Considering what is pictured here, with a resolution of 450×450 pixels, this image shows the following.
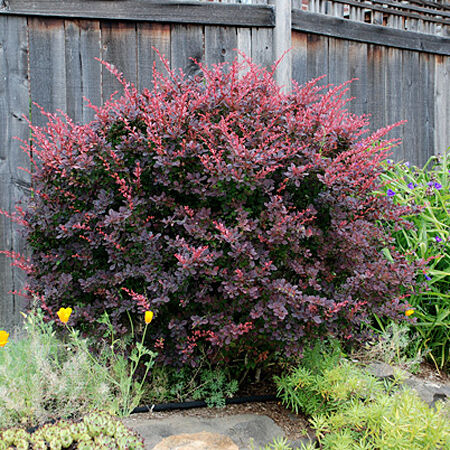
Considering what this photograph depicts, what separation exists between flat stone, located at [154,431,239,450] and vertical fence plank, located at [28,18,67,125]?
2.48 m

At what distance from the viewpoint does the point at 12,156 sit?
3.61 m

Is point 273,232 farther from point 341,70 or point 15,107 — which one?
point 341,70

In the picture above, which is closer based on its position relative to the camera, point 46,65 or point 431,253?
point 431,253

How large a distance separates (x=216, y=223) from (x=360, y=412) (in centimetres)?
109

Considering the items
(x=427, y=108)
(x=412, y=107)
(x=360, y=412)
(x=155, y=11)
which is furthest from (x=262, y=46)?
(x=360, y=412)

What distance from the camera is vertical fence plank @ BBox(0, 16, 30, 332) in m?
3.59

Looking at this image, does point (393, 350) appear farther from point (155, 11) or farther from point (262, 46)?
point (155, 11)

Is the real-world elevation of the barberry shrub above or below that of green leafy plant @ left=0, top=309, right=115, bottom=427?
above

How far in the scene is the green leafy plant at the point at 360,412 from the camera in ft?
6.67

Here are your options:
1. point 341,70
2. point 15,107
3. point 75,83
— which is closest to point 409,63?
point 341,70

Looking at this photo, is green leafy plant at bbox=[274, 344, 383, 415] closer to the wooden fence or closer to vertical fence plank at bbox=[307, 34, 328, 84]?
the wooden fence

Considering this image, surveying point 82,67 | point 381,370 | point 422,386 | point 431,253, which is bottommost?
point 422,386

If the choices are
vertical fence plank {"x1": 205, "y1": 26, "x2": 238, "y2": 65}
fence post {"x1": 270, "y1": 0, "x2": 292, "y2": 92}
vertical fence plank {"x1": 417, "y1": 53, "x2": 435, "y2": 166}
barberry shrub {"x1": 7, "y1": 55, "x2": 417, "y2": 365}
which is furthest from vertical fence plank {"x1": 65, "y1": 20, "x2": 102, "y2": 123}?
vertical fence plank {"x1": 417, "y1": 53, "x2": 435, "y2": 166}

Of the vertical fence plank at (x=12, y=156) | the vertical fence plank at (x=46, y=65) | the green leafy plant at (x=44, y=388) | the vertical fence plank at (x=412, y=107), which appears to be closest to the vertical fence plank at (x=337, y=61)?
the vertical fence plank at (x=412, y=107)
